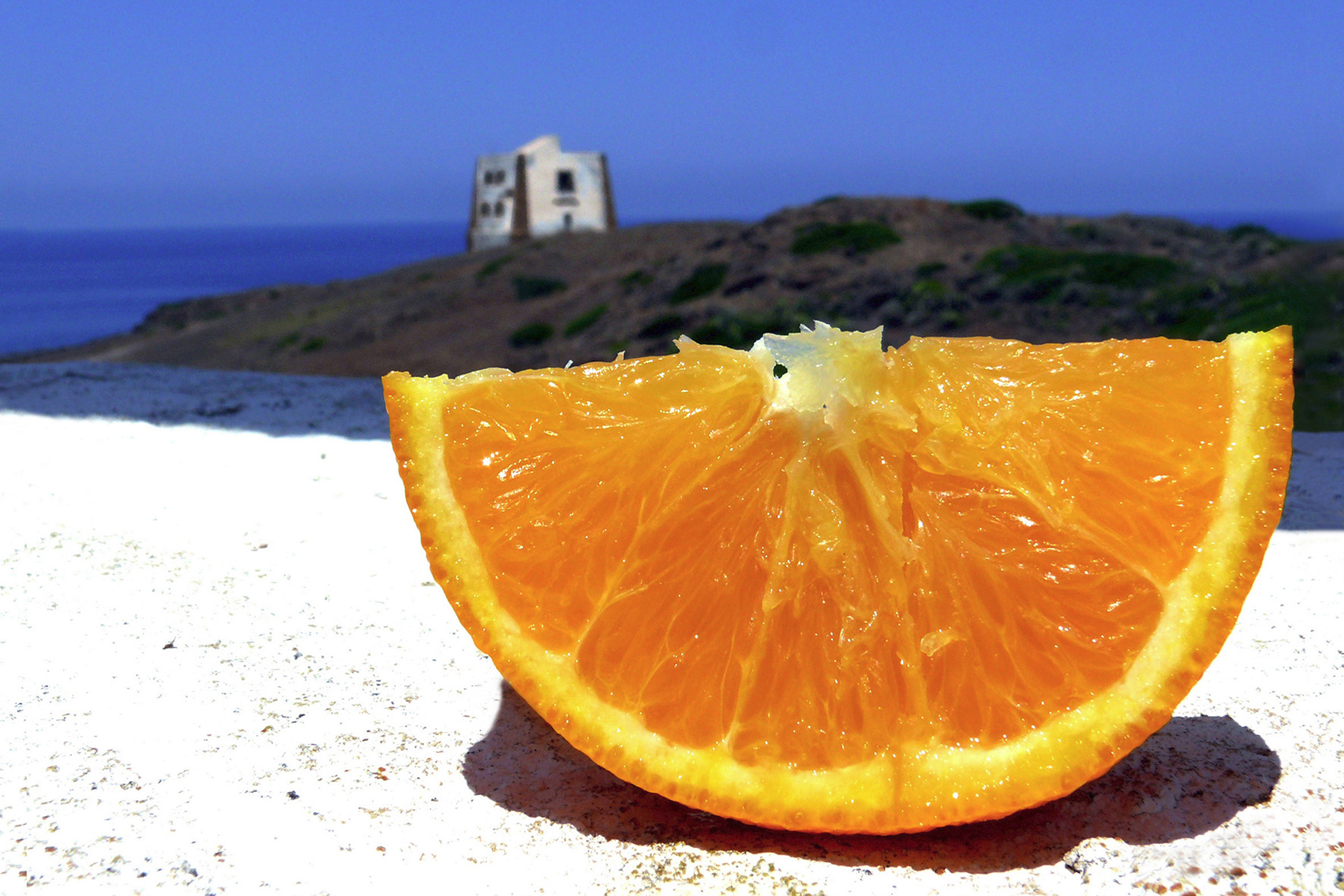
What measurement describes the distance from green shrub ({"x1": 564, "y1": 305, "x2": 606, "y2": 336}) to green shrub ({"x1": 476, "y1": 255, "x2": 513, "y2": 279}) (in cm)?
601

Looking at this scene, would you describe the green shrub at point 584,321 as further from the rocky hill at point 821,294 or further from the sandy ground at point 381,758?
the sandy ground at point 381,758

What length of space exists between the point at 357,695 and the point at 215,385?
4575 mm

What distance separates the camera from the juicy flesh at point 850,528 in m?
1.95

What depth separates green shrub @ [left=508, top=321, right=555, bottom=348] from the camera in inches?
811

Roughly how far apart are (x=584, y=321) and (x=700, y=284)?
2588mm

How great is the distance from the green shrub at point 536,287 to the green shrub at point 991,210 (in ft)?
32.5

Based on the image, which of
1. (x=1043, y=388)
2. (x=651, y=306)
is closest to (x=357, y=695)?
(x=1043, y=388)

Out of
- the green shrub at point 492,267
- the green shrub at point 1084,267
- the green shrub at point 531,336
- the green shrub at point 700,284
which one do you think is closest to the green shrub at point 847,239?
the green shrub at point 700,284

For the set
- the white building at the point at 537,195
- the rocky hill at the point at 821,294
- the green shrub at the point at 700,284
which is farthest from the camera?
the white building at the point at 537,195

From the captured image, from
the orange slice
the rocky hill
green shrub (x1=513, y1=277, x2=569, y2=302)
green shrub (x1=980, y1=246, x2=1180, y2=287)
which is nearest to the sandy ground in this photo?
the orange slice

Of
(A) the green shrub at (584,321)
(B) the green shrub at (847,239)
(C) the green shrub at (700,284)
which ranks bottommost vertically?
(A) the green shrub at (584,321)

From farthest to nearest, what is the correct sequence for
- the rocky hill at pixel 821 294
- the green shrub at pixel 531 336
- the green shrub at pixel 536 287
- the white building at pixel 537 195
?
the white building at pixel 537 195 → the green shrub at pixel 536 287 → the green shrub at pixel 531 336 → the rocky hill at pixel 821 294

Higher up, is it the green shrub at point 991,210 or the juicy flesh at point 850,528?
the green shrub at point 991,210

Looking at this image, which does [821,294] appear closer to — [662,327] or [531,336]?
[662,327]
